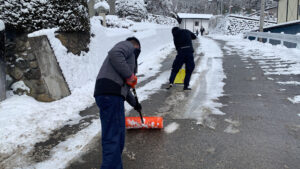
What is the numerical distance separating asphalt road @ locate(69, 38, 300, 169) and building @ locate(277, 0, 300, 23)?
22587 millimetres

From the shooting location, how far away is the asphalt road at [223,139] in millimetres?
3010

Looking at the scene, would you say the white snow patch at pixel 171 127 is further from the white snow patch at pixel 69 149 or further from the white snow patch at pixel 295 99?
the white snow patch at pixel 295 99

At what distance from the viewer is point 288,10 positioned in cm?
2520

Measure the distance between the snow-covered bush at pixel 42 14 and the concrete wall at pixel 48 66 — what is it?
52 centimetres

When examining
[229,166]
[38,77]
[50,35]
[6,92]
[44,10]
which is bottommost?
[229,166]

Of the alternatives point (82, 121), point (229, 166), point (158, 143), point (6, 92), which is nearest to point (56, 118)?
point (82, 121)

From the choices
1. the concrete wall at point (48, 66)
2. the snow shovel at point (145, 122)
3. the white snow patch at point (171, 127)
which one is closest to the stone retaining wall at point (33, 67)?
the concrete wall at point (48, 66)

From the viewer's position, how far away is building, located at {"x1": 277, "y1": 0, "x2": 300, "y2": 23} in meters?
23.5

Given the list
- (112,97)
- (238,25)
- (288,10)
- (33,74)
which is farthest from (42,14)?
(238,25)

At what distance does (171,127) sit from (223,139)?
94 centimetres

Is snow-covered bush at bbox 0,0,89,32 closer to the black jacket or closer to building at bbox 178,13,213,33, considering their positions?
the black jacket

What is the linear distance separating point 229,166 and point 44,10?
552 cm

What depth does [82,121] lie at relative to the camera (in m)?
4.48

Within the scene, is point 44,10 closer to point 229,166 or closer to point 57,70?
point 57,70
